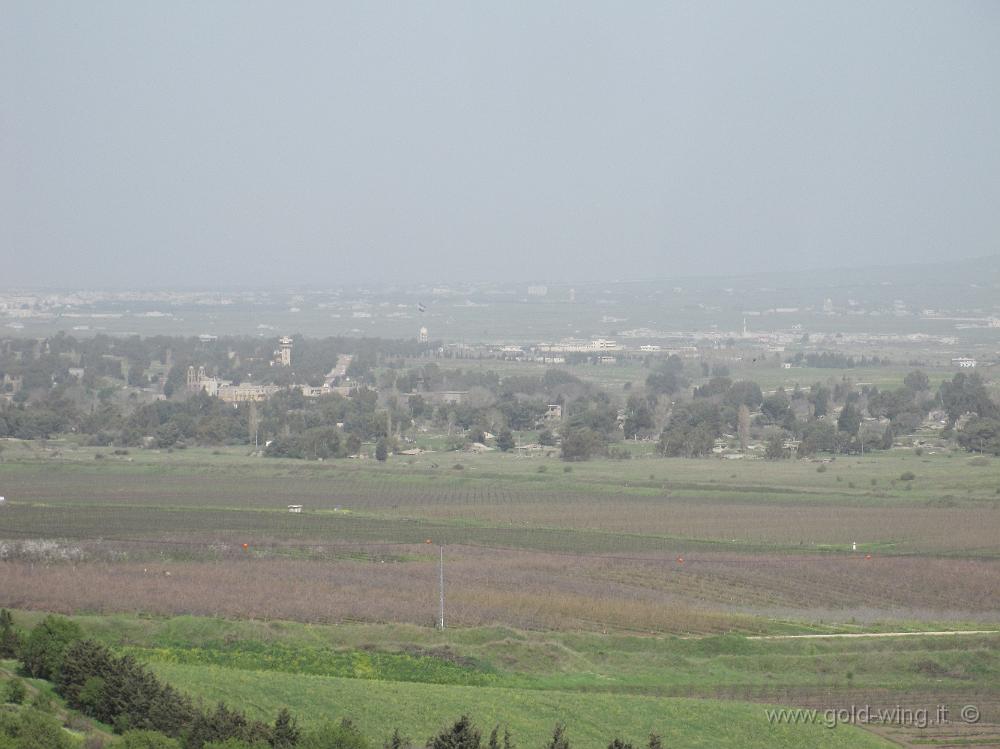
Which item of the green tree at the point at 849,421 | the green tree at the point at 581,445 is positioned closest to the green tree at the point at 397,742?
the green tree at the point at 581,445

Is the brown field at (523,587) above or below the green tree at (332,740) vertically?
below

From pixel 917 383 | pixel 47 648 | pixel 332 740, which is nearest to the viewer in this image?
pixel 332 740

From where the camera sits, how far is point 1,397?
8075 cm

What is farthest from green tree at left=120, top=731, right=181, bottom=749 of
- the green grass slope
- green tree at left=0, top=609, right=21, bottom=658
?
green tree at left=0, top=609, right=21, bottom=658

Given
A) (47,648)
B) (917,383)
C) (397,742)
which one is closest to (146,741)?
(397,742)

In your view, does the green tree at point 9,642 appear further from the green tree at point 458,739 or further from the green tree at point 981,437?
the green tree at point 981,437

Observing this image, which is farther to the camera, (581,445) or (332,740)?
(581,445)

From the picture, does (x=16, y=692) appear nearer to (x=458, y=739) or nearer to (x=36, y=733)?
(x=36, y=733)

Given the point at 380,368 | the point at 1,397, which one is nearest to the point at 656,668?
the point at 1,397

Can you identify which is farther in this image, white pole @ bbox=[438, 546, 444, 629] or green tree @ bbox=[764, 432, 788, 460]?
green tree @ bbox=[764, 432, 788, 460]

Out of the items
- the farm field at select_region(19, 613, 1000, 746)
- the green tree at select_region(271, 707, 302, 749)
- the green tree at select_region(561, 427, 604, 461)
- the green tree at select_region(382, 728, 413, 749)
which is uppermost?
the green tree at select_region(271, 707, 302, 749)

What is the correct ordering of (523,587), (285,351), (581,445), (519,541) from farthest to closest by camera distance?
(285,351), (581,445), (519,541), (523,587)

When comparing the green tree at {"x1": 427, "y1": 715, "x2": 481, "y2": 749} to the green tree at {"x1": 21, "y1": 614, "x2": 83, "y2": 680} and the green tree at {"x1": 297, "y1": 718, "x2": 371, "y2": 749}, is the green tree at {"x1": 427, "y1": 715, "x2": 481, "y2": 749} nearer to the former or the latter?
the green tree at {"x1": 297, "y1": 718, "x2": 371, "y2": 749}

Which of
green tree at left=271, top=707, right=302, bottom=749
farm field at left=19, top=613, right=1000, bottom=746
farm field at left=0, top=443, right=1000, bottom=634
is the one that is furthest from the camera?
farm field at left=0, top=443, right=1000, bottom=634
